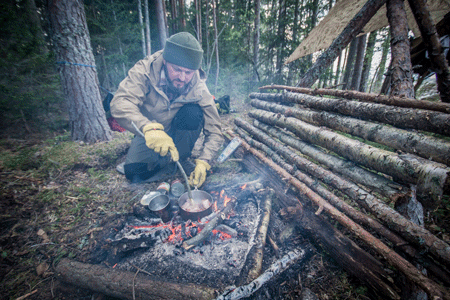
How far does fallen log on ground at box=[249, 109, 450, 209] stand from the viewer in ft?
4.95

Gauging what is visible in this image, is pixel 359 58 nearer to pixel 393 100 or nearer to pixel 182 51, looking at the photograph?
pixel 393 100

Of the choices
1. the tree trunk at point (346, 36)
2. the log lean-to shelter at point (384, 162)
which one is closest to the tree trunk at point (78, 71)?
the log lean-to shelter at point (384, 162)

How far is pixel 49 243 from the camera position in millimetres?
2277

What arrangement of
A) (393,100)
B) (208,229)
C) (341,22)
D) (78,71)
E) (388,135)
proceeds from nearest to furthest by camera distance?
(388,135)
(393,100)
(208,229)
(78,71)
(341,22)

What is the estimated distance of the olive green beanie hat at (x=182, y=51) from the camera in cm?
300

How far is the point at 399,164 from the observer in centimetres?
181

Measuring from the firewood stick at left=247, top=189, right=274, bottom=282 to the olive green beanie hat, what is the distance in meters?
2.90

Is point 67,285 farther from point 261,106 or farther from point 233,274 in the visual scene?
point 261,106

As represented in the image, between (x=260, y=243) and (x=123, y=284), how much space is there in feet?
5.37

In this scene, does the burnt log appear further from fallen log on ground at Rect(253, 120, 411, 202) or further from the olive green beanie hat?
the olive green beanie hat

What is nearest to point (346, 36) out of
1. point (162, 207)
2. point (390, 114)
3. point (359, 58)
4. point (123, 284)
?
point (390, 114)

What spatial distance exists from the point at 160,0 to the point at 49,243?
506 inches

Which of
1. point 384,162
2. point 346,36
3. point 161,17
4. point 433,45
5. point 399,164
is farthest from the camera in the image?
point 161,17

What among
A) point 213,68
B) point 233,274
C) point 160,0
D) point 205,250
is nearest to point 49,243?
point 205,250
